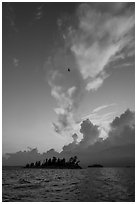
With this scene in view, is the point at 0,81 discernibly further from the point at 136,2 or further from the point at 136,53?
the point at 136,2

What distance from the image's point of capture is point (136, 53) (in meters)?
10.6

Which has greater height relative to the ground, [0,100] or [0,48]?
[0,48]

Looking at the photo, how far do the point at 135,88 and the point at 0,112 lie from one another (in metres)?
6.13

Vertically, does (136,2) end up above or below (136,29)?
above

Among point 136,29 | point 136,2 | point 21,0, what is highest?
point 21,0

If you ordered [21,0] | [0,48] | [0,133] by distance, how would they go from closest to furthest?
1. [0,133]
2. [0,48]
3. [21,0]

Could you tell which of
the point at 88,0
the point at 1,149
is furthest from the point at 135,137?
the point at 88,0

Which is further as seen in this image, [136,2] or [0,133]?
[136,2]

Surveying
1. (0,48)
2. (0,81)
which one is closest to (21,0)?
(0,48)

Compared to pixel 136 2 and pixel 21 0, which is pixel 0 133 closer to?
pixel 21 0

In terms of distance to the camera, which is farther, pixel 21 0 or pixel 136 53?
pixel 21 0

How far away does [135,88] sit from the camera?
404 inches

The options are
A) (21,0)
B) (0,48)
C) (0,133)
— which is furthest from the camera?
(21,0)

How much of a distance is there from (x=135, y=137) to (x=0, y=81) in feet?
21.5
